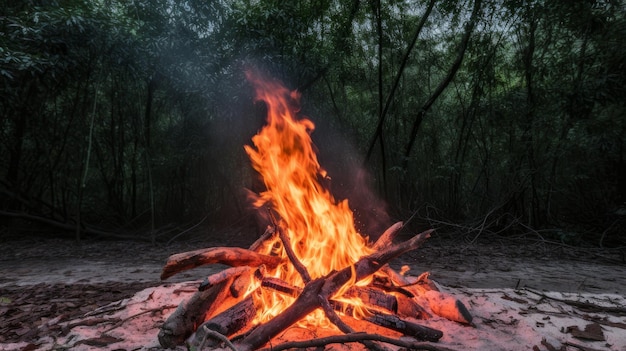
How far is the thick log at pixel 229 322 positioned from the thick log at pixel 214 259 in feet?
0.98

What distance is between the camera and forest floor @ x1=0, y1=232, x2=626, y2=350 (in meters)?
3.21

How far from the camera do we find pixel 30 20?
649 cm

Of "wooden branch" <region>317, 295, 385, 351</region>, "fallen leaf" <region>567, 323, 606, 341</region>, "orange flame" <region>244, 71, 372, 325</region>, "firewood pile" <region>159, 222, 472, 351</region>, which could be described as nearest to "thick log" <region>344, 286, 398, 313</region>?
"firewood pile" <region>159, 222, 472, 351</region>

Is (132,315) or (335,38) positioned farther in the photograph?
(335,38)

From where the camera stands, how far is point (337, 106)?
34.7ft

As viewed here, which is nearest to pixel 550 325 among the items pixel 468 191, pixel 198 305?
pixel 198 305

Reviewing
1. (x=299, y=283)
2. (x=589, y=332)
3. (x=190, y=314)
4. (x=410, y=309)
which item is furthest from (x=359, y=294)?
(x=589, y=332)

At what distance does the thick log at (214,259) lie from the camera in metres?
2.25

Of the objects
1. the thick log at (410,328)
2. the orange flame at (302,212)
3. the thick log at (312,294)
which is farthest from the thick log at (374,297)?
the orange flame at (302,212)

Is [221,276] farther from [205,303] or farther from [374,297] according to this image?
[374,297]

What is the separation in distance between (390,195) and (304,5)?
5.64m

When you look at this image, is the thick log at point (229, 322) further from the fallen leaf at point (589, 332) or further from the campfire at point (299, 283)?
the fallen leaf at point (589, 332)

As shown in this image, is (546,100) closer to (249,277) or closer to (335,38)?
(335,38)

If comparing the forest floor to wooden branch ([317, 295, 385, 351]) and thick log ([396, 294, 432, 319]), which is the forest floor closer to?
thick log ([396, 294, 432, 319])
